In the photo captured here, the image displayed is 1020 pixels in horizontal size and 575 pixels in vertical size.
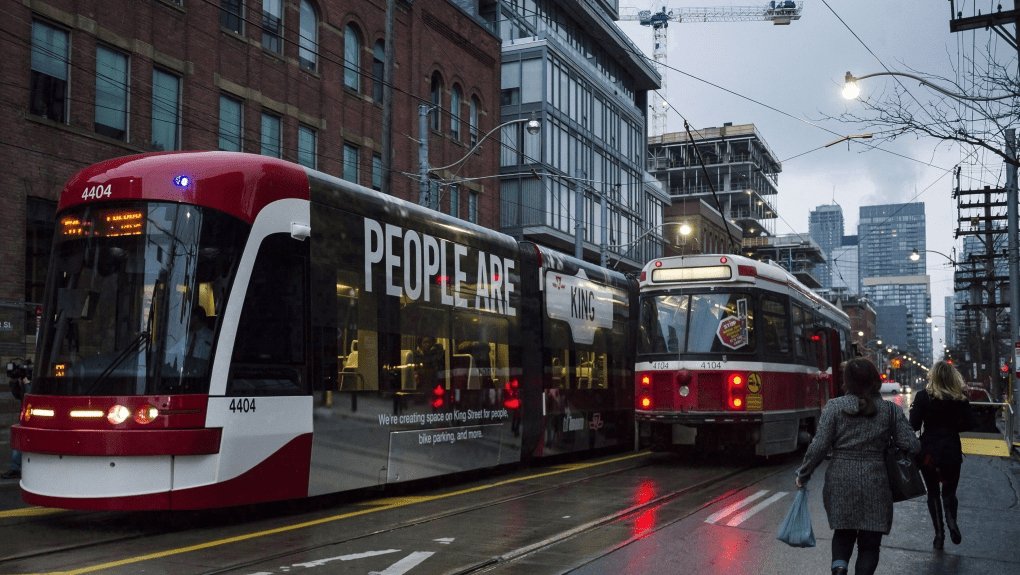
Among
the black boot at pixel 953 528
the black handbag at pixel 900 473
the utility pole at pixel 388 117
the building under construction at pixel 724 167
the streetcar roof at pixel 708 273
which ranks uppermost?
the building under construction at pixel 724 167

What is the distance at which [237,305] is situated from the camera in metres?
9.04

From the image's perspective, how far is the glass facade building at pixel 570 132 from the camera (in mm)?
39281

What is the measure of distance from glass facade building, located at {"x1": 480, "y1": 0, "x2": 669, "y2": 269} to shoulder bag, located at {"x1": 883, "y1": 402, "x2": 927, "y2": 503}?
88.1 feet

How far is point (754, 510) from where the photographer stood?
10.6 meters

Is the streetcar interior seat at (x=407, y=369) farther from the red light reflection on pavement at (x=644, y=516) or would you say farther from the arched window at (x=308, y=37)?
the arched window at (x=308, y=37)

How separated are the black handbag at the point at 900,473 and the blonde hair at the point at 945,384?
280cm

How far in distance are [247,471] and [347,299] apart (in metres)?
2.15

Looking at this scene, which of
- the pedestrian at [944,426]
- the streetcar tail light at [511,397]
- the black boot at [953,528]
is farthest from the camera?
the streetcar tail light at [511,397]

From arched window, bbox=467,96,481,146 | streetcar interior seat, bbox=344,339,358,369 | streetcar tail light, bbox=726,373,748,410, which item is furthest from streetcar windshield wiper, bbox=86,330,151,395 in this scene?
arched window, bbox=467,96,481,146

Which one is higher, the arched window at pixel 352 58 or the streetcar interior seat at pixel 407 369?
the arched window at pixel 352 58

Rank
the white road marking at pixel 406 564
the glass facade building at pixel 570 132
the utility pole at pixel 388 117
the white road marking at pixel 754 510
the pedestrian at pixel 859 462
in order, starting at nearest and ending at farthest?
the pedestrian at pixel 859 462 < the white road marking at pixel 406 564 < the white road marking at pixel 754 510 < the utility pole at pixel 388 117 < the glass facade building at pixel 570 132

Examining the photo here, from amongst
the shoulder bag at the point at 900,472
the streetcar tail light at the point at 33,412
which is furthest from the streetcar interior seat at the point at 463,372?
the shoulder bag at the point at 900,472

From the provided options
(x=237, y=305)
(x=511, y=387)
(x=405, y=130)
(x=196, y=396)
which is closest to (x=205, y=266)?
(x=237, y=305)

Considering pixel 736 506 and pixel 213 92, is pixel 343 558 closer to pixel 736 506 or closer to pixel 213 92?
pixel 736 506
